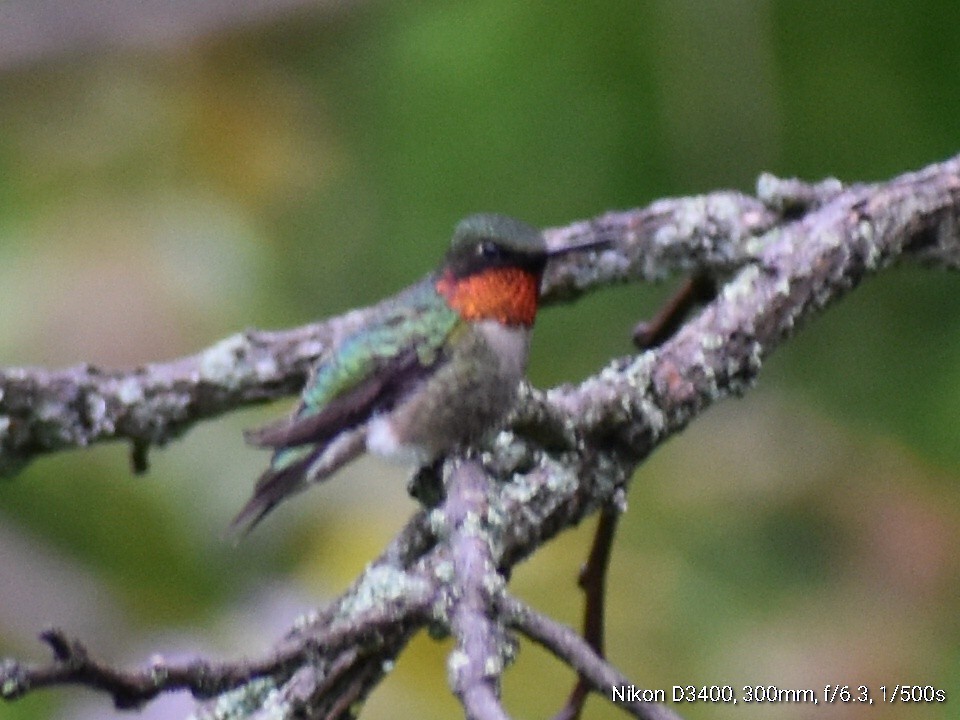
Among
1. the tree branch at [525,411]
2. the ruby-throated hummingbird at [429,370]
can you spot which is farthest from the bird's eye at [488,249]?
the tree branch at [525,411]

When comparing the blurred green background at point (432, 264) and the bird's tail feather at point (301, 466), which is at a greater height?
the blurred green background at point (432, 264)

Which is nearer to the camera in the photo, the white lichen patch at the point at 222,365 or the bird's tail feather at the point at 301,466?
the bird's tail feather at the point at 301,466

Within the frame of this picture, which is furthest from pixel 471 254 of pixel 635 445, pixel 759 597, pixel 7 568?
pixel 7 568

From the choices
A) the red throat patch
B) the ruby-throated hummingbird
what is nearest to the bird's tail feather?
the ruby-throated hummingbird

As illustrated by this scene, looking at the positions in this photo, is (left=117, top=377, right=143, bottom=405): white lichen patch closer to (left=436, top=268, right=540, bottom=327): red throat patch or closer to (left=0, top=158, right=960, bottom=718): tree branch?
(left=0, top=158, right=960, bottom=718): tree branch

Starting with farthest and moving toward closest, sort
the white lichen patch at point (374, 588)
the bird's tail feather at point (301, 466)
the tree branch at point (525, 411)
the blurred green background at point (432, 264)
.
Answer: the blurred green background at point (432, 264) < the bird's tail feather at point (301, 466) < the white lichen patch at point (374, 588) < the tree branch at point (525, 411)

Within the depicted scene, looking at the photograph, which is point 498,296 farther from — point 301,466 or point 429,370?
point 301,466

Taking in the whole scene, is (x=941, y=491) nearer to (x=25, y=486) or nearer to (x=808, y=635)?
(x=808, y=635)

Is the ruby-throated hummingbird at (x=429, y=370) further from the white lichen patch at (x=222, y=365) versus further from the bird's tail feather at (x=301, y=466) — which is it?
the white lichen patch at (x=222, y=365)
